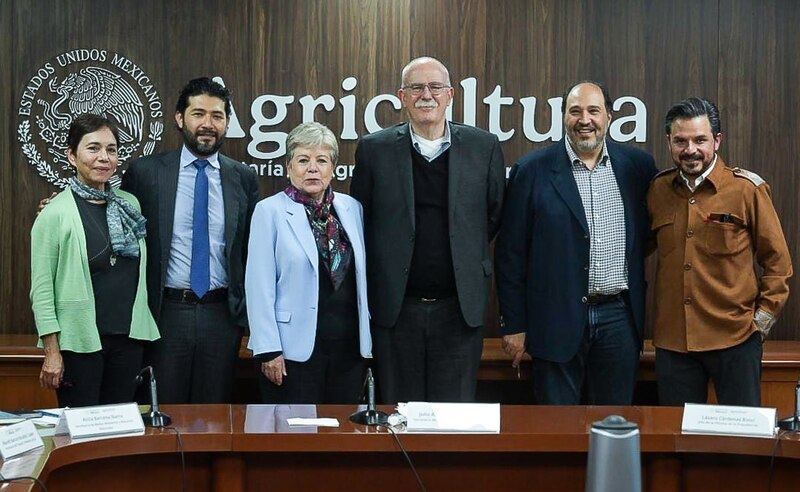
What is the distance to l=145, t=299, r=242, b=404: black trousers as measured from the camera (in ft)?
12.0

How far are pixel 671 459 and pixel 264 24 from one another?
2918 millimetres

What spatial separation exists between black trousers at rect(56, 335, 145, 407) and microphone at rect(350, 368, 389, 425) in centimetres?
118

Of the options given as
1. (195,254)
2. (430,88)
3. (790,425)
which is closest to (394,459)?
(790,425)

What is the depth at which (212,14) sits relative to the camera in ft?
15.4

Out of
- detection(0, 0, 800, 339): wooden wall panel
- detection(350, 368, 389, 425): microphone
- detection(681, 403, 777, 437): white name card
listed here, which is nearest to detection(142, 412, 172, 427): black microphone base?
detection(350, 368, 389, 425): microphone

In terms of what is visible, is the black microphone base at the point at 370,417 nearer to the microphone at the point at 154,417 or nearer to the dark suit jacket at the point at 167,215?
the microphone at the point at 154,417

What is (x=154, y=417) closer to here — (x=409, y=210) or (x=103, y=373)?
(x=103, y=373)

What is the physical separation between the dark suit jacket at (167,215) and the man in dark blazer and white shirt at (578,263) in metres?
A: 0.96

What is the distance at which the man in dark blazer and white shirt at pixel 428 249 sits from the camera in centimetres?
364

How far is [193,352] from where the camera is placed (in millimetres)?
3686

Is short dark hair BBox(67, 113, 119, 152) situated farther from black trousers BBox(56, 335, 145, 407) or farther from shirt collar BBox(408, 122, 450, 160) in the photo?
shirt collar BBox(408, 122, 450, 160)

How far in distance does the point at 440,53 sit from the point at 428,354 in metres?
1.64

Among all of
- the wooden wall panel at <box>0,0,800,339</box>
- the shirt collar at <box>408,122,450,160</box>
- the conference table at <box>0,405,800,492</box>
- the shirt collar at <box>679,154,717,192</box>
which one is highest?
the wooden wall panel at <box>0,0,800,339</box>

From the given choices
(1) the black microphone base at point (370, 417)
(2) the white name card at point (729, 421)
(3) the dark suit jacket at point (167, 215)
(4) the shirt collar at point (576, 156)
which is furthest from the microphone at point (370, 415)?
(4) the shirt collar at point (576, 156)
